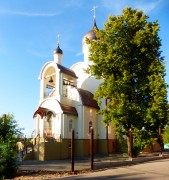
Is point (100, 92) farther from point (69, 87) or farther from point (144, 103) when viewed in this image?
point (69, 87)

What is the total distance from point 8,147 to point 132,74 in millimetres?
12719

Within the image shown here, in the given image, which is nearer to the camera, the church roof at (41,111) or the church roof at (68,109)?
the church roof at (68,109)

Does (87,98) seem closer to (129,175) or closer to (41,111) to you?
(41,111)

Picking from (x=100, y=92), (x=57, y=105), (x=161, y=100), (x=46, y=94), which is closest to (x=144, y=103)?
(x=161, y=100)

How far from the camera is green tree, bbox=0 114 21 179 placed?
1414 cm

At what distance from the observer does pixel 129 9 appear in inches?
1002

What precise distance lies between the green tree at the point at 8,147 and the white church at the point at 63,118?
8370 mm

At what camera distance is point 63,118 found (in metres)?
26.8

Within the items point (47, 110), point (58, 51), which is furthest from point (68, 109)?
point (58, 51)

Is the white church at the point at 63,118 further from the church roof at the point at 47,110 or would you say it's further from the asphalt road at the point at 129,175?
the asphalt road at the point at 129,175

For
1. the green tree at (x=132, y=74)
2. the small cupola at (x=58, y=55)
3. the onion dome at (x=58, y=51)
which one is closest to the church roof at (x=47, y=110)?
the green tree at (x=132, y=74)

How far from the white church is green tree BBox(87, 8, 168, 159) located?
182 inches

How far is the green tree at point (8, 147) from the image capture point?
14.1 meters

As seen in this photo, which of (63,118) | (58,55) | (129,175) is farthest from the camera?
(58,55)
